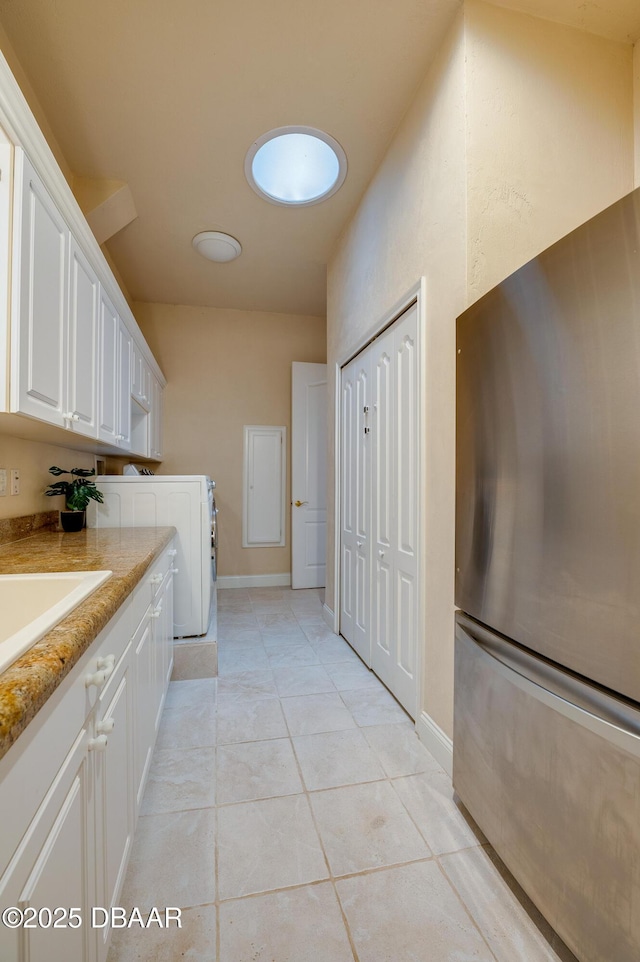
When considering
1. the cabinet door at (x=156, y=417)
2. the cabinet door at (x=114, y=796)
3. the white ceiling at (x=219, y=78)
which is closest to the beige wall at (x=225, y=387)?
the cabinet door at (x=156, y=417)

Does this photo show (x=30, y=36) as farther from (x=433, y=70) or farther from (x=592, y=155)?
(x=592, y=155)

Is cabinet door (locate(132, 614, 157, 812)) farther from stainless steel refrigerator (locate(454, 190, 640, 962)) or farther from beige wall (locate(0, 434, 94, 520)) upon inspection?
stainless steel refrigerator (locate(454, 190, 640, 962))

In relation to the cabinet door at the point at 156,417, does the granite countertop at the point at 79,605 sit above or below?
below

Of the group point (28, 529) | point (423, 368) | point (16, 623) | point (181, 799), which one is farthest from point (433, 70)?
point (181, 799)

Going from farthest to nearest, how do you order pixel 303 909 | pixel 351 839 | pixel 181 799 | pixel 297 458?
pixel 297 458 → pixel 181 799 → pixel 351 839 → pixel 303 909

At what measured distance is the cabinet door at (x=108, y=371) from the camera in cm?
207

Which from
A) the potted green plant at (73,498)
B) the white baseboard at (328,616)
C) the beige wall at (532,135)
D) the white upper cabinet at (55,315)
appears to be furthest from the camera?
the white baseboard at (328,616)

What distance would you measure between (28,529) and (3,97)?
1672 millimetres

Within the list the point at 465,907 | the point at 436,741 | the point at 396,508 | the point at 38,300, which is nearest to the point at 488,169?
the point at 396,508

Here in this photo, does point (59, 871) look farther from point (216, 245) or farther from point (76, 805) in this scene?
point (216, 245)

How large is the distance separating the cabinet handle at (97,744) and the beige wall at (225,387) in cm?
360

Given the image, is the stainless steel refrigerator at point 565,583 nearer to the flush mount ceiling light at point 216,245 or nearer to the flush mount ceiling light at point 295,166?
the flush mount ceiling light at point 295,166

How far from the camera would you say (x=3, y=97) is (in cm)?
107

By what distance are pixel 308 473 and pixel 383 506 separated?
2.10 meters
